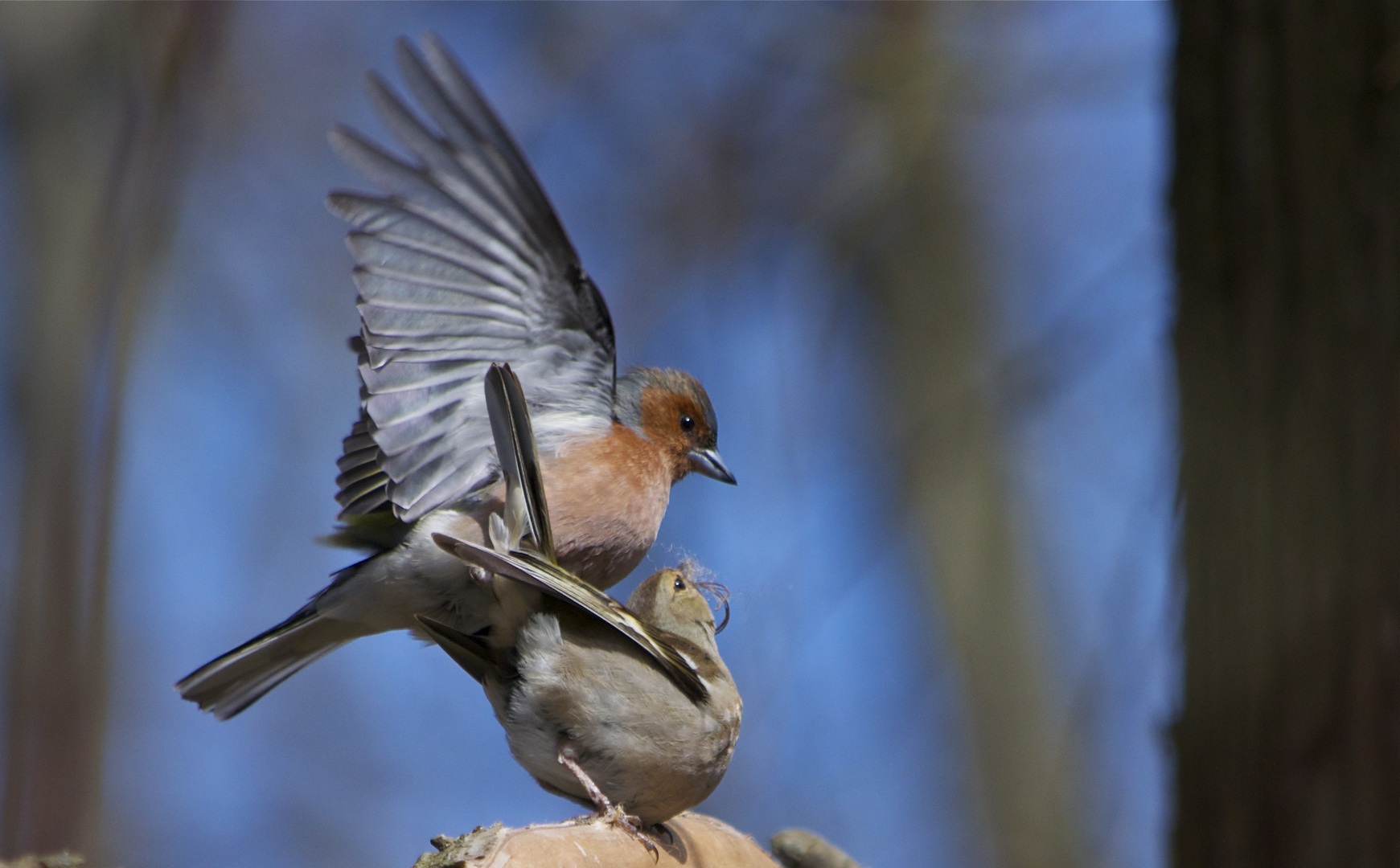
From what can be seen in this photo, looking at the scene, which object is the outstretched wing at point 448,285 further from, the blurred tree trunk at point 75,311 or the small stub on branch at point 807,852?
the blurred tree trunk at point 75,311

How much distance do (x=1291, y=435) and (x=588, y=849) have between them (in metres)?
1.70

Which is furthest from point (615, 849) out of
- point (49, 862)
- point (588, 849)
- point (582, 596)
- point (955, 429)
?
point (955, 429)

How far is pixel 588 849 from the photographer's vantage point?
84.4 inches

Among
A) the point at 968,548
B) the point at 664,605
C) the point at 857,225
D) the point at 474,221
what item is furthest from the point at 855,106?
the point at 664,605

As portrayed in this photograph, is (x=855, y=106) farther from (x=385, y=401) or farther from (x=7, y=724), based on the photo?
(x=7, y=724)

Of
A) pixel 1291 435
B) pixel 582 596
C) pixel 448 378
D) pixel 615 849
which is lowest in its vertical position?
pixel 615 849

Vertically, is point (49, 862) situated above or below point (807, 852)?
above

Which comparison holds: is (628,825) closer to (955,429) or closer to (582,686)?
(582,686)

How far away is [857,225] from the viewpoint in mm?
7953

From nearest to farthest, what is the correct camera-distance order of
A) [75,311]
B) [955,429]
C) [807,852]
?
[807,852] → [75,311] → [955,429]

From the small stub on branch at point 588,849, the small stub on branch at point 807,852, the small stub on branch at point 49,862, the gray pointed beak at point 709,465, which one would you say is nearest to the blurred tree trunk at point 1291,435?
the small stub on branch at point 807,852

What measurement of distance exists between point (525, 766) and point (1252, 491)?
1.72 m

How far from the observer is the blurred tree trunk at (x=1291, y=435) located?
7.54 ft

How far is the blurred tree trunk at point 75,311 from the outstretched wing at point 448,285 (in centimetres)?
→ 181
